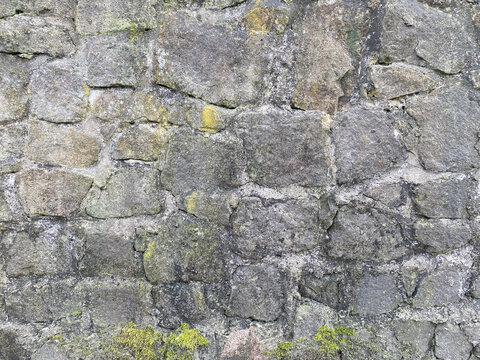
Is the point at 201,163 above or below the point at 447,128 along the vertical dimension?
below

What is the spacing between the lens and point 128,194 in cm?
134

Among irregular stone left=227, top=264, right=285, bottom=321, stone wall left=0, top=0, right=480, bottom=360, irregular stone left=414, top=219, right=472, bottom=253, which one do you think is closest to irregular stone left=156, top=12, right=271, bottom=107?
stone wall left=0, top=0, right=480, bottom=360

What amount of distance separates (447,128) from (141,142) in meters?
1.05

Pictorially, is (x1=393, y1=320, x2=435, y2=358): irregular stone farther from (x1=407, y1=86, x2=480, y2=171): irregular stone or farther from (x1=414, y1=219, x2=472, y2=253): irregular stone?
A: (x1=407, y1=86, x2=480, y2=171): irregular stone

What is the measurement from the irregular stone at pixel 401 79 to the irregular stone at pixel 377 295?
65cm

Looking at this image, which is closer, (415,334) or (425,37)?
(425,37)

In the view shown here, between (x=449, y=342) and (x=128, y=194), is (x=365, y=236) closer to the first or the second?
(x=449, y=342)

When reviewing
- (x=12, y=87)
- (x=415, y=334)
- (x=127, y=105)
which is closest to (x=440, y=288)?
(x=415, y=334)

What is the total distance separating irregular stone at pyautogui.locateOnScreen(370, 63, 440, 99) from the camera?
129 cm

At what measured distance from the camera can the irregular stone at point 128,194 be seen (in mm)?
1339

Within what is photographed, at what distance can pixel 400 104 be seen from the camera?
1314mm

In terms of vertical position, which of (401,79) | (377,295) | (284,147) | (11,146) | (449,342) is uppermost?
(401,79)

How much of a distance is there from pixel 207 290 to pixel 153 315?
0.22 meters

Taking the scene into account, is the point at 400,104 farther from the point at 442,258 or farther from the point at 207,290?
the point at 207,290
